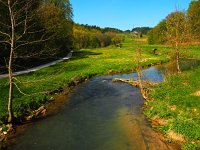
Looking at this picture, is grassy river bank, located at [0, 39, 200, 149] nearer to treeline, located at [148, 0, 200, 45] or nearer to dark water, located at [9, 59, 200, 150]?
dark water, located at [9, 59, 200, 150]

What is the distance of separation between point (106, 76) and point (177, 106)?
85.9 ft

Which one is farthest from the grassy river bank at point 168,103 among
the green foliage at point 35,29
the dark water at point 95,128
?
the green foliage at point 35,29

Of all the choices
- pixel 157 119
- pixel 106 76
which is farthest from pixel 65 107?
pixel 106 76

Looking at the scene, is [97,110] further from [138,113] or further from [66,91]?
[66,91]

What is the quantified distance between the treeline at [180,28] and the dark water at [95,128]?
15.7 meters

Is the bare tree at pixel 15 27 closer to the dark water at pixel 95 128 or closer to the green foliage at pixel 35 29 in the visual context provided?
the green foliage at pixel 35 29

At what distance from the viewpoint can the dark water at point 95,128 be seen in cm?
1970

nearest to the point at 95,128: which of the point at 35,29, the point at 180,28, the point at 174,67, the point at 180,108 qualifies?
the point at 180,108

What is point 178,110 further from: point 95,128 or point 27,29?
point 27,29

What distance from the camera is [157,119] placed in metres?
23.9

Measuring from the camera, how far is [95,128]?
74.9 feet

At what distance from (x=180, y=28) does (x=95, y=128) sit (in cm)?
2751

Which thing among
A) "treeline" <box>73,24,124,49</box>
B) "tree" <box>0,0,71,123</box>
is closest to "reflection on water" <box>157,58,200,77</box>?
"tree" <box>0,0,71,123</box>

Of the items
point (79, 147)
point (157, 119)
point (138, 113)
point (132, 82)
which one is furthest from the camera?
point (132, 82)
